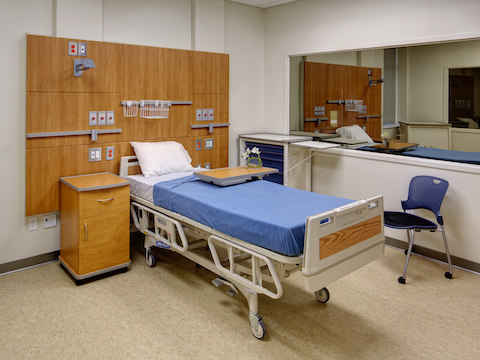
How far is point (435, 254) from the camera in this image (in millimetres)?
4062

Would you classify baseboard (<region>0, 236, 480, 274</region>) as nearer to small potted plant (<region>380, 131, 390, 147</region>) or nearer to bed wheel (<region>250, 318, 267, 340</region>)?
small potted plant (<region>380, 131, 390, 147</region>)

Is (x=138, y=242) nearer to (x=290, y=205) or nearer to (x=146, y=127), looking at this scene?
(x=146, y=127)

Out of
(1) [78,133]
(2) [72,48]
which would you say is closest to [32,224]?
(1) [78,133]

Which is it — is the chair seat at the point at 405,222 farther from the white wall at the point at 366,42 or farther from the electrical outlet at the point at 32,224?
the electrical outlet at the point at 32,224

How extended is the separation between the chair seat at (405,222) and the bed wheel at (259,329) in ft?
5.19

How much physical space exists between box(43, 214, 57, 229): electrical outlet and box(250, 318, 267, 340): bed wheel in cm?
237

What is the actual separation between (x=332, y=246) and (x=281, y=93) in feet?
11.3

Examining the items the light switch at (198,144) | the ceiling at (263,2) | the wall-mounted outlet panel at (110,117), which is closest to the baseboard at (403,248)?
the wall-mounted outlet panel at (110,117)

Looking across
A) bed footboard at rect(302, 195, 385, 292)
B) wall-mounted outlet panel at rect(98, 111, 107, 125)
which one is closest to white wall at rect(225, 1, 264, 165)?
wall-mounted outlet panel at rect(98, 111, 107, 125)

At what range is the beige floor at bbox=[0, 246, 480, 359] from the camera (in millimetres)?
2613

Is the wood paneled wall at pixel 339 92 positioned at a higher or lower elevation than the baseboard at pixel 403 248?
higher

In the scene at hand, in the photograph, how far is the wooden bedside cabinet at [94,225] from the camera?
11.4ft

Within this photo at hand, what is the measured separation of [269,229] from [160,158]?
2.09 m

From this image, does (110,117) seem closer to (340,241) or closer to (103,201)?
(103,201)
